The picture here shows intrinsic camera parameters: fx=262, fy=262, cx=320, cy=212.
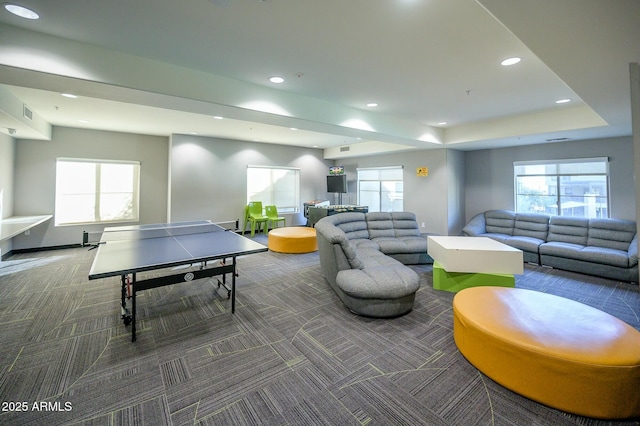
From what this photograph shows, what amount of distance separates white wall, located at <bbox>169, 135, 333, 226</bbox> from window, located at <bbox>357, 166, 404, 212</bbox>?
2340mm

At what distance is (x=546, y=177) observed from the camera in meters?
5.73

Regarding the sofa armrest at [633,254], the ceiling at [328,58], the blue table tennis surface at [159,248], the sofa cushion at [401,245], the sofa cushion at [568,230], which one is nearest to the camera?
the ceiling at [328,58]

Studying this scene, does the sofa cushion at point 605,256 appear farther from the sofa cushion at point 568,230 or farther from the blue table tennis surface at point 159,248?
the blue table tennis surface at point 159,248

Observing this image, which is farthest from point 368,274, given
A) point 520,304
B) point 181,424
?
point 181,424

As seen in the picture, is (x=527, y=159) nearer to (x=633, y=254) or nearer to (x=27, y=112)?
(x=633, y=254)

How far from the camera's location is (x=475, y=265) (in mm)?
3375

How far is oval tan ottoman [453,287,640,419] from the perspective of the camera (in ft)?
5.11

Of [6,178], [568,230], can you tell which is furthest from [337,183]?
[6,178]

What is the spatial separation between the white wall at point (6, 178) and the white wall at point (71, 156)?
0.62ft

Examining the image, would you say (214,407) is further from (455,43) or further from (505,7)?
(455,43)

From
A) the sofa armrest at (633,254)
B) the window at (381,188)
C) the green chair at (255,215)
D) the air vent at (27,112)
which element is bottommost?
the sofa armrest at (633,254)

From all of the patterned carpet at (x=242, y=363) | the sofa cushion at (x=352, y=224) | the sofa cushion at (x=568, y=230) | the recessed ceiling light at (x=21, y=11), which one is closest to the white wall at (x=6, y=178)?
the patterned carpet at (x=242, y=363)

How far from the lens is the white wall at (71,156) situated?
5465 mm

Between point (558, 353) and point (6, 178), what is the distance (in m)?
8.24
